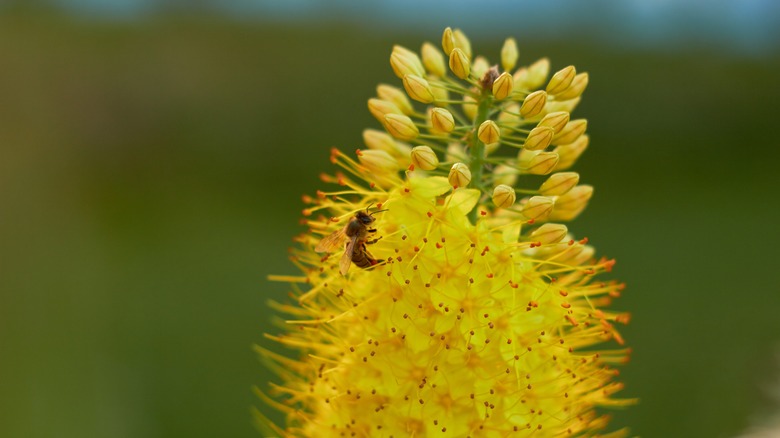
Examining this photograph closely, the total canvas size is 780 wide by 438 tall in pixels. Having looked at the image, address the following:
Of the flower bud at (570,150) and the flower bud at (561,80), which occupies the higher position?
the flower bud at (561,80)

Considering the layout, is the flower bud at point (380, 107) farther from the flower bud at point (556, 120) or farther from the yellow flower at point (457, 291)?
the flower bud at point (556, 120)

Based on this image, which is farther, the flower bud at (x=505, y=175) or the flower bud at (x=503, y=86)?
the flower bud at (x=505, y=175)

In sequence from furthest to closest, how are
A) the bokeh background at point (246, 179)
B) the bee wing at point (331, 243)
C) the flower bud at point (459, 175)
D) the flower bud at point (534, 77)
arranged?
1. the bokeh background at point (246, 179)
2. the flower bud at point (534, 77)
3. the bee wing at point (331, 243)
4. the flower bud at point (459, 175)

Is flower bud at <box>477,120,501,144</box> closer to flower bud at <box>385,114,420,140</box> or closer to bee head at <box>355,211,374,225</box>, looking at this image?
flower bud at <box>385,114,420,140</box>

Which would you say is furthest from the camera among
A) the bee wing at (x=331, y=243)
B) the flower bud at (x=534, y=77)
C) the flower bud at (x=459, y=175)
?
the flower bud at (x=534, y=77)

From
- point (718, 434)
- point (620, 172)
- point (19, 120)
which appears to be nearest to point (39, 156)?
point (19, 120)

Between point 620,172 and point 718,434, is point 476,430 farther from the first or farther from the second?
point 620,172

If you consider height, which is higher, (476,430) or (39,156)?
(39,156)

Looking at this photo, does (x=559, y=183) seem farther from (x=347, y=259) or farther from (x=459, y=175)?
(x=347, y=259)

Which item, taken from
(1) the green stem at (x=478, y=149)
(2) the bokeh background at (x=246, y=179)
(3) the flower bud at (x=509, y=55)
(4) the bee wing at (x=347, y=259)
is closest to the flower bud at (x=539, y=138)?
(1) the green stem at (x=478, y=149)
